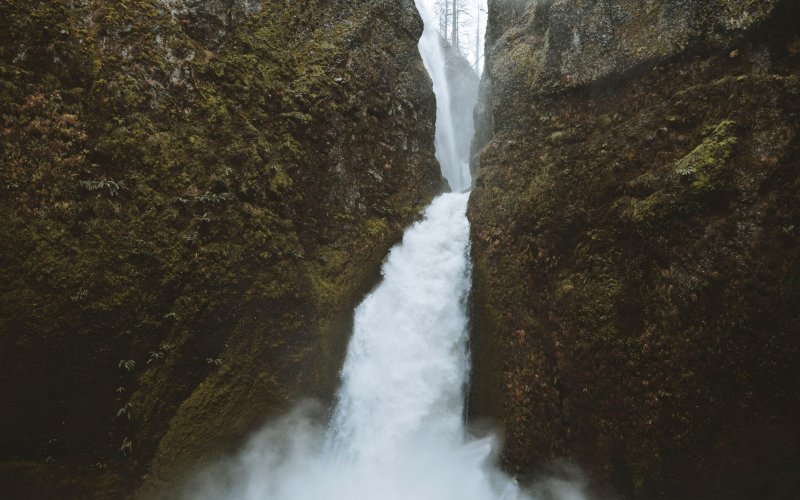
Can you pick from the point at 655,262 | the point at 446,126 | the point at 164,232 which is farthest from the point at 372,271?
the point at 446,126

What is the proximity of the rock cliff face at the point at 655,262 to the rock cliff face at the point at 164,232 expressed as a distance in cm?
366

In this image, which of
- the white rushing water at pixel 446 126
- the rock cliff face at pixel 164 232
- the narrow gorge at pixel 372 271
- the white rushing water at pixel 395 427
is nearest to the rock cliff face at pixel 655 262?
the narrow gorge at pixel 372 271

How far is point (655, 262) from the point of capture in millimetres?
5715

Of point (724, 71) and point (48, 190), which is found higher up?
point (724, 71)

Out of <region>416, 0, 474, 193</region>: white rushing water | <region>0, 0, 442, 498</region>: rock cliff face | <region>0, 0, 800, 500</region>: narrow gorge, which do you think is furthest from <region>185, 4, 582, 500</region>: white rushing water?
<region>416, 0, 474, 193</region>: white rushing water

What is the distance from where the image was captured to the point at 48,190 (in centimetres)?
506

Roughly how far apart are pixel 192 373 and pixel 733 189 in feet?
28.1

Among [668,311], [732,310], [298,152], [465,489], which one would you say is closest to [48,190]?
[298,152]

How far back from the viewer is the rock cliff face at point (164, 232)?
4895 mm

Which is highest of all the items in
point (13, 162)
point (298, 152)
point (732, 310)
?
point (13, 162)

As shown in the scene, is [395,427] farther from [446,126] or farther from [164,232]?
[446,126]

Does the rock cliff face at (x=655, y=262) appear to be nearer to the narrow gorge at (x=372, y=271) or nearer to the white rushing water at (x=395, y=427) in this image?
the narrow gorge at (x=372, y=271)

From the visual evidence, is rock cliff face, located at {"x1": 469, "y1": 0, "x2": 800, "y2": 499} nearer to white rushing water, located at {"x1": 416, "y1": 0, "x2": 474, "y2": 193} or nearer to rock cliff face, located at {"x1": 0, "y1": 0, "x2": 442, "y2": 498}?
rock cliff face, located at {"x1": 0, "y1": 0, "x2": 442, "y2": 498}

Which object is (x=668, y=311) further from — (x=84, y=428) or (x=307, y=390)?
(x=84, y=428)
